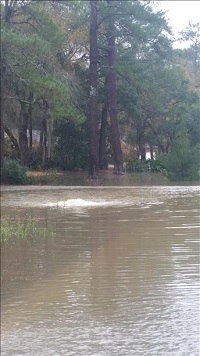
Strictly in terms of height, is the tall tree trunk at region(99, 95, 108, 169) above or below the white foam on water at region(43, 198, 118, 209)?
above

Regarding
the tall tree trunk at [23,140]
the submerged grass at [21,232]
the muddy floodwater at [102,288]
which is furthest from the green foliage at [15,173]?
the tall tree trunk at [23,140]

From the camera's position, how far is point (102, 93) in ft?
127

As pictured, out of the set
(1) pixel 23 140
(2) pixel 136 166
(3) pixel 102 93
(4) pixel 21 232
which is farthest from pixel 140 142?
(4) pixel 21 232

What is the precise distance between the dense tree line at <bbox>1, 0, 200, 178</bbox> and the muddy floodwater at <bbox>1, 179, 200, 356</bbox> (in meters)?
6.23

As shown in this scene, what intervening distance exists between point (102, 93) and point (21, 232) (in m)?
28.2

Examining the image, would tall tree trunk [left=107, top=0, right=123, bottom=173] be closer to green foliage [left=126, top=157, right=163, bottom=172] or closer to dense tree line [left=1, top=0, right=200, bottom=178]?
dense tree line [left=1, top=0, right=200, bottom=178]

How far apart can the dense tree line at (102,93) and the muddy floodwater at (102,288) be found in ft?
20.5

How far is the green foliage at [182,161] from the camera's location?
92.3 feet

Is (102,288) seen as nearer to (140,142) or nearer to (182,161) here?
(182,161)

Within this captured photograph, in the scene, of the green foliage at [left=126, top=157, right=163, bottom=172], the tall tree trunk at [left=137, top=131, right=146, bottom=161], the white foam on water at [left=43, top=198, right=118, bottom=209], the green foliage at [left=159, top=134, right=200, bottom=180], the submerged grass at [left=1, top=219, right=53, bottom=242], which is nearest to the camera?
the submerged grass at [left=1, top=219, right=53, bottom=242]

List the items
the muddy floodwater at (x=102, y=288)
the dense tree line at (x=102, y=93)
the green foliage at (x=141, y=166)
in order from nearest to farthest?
the muddy floodwater at (x=102, y=288), the dense tree line at (x=102, y=93), the green foliage at (x=141, y=166)

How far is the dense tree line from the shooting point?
22.8 m

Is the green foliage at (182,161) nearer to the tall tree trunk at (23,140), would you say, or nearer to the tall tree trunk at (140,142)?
the tall tree trunk at (23,140)

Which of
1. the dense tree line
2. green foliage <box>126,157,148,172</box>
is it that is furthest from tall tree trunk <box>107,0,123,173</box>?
green foliage <box>126,157,148,172</box>
